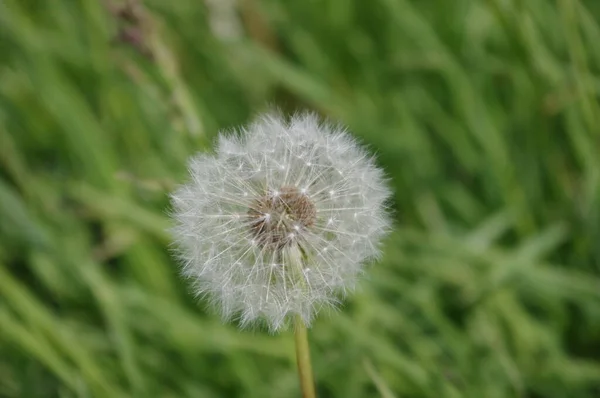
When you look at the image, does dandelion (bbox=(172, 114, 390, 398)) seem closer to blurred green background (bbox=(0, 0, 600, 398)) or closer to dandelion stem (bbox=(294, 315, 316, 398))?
dandelion stem (bbox=(294, 315, 316, 398))

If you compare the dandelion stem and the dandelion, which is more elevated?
the dandelion

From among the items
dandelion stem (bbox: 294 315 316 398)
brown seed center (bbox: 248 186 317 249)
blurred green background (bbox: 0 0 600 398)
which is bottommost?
dandelion stem (bbox: 294 315 316 398)

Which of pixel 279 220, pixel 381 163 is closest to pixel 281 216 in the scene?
pixel 279 220

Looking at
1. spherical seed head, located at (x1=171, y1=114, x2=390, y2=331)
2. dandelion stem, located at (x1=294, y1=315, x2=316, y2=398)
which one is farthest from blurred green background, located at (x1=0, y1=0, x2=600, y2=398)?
dandelion stem, located at (x1=294, y1=315, x2=316, y2=398)

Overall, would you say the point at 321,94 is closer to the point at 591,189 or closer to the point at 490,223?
the point at 490,223

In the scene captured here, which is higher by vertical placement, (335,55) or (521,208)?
(335,55)

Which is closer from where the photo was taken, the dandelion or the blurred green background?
the dandelion

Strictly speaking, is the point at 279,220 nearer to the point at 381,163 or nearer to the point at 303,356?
the point at 303,356

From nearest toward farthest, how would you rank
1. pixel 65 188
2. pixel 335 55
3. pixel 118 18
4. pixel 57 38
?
1. pixel 118 18
2. pixel 65 188
3. pixel 57 38
4. pixel 335 55

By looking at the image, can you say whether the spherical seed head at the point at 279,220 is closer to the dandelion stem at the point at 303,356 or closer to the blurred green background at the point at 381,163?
the dandelion stem at the point at 303,356

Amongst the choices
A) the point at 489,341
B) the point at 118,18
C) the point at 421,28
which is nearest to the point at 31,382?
the point at 118,18
